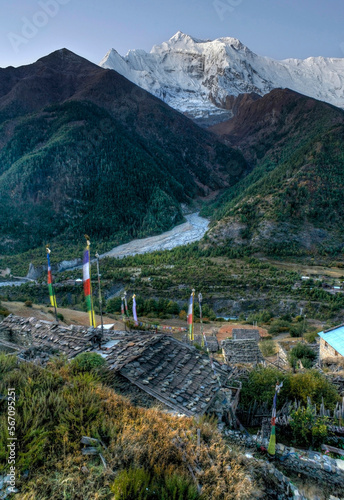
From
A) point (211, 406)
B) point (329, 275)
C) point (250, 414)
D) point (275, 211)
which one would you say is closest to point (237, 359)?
point (250, 414)

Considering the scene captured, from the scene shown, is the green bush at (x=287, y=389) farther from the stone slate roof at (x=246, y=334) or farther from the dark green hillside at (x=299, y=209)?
the dark green hillside at (x=299, y=209)

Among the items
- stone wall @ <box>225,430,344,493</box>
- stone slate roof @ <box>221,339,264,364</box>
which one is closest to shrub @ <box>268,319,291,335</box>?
stone slate roof @ <box>221,339,264,364</box>

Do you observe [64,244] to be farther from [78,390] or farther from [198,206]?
[78,390]

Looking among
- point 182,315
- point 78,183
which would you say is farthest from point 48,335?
point 78,183

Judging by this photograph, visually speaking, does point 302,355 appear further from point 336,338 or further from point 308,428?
point 308,428

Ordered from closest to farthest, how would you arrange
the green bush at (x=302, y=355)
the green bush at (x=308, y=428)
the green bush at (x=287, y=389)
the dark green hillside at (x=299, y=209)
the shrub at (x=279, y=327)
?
the green bush at (x=308, y=428) → the green bush at (x=287, y=389) → the green bush at (x=302, y=355) → the shrub at (x=279, y=327) → the dark green hillside at (x=299, y=209)

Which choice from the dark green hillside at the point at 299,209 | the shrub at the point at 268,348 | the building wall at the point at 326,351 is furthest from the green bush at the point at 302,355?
the dark green hillside at the point at 299,209

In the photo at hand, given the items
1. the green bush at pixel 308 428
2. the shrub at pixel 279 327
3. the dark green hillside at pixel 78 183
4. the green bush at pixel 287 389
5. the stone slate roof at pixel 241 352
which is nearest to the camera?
the green bush at pixel 308 428
